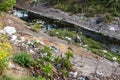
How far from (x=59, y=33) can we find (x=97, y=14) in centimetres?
1006

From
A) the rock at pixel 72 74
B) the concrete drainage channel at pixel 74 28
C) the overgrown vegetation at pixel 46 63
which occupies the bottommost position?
the concrete drainage channel at pixel 74 28

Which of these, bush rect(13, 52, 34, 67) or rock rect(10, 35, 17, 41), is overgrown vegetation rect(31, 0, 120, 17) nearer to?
rock rect(10, 35, 17, 41)

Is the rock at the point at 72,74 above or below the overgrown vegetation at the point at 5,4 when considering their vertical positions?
below

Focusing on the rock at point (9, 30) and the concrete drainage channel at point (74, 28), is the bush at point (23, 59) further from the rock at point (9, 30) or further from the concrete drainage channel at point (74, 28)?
the concrete drainage channel at point (74, 28)

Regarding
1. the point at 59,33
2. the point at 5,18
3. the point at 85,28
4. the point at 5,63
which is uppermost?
the point at 5,63

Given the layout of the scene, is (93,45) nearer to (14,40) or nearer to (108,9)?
(14,40)

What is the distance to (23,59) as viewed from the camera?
13047 millimetres

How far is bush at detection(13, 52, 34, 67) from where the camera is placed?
12992mm

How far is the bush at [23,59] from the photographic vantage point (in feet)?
42.6

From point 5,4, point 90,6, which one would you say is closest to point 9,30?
point 5,4

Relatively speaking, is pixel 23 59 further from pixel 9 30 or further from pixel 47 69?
pixel 9 30

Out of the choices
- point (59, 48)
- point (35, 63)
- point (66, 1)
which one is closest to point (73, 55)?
point (59, 48)

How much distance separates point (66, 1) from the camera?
118 feet

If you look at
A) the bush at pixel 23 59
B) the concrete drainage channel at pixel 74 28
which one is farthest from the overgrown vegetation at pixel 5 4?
the bush at pixel 23 59
